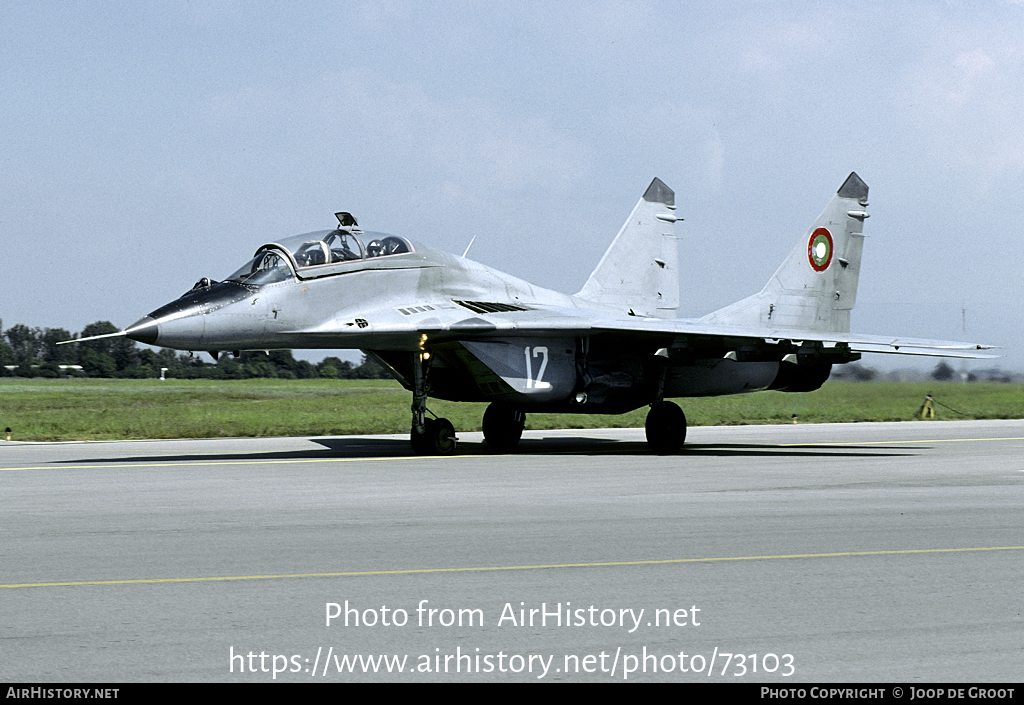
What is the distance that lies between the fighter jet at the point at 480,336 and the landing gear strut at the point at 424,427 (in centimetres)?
2

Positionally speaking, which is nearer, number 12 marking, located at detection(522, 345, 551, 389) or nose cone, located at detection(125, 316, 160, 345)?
nose cone, located at detection(125, 316, 160, 345)

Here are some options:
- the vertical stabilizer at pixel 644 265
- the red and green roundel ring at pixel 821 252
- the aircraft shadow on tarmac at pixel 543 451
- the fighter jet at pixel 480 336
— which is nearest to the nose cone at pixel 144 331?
the fighter jet at pixel 480 336

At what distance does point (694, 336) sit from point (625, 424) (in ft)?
39.7

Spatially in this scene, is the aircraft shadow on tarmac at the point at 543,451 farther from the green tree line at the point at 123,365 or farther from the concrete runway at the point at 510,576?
the green tree line at the point at 123,365

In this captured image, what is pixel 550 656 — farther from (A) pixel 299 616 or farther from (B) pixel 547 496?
(B) pixel 547 496

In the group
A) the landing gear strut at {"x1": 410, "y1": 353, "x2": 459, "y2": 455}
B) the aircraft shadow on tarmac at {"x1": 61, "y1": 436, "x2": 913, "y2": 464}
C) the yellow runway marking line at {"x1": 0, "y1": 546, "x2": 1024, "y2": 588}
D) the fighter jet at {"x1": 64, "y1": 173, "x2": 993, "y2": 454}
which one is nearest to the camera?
the yellow runway marking line at {"x1": 0, "y1": 546, "x2": 1024, "y2": 588}

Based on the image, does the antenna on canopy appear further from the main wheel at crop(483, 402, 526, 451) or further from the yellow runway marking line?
the yellow runway marking line

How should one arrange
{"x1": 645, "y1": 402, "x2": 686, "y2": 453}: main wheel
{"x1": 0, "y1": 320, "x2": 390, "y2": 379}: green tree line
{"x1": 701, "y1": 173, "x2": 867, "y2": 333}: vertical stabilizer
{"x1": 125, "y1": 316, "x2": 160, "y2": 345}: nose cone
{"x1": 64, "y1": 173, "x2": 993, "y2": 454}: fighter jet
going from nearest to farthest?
{"x1": 125, "y1": 316, "x2": 160, "y2": 345}: nose cone < {"x1": 64, "y1": 173, "x2": 993, "y2": 454}: fighter jet < {"x1": 645, "y1": 402, "x2": 686, "y2": 453}: main wheel < {"x1": 701, "y1": 173, "x2": 867, "y2": 333}: vertical stabilizer < {"x1": 0, "y1": 320, "x2": 390, "y2": 379}: green tree line

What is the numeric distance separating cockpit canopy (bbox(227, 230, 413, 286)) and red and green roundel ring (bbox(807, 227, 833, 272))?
9.76 metres

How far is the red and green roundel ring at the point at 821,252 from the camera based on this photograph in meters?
22.2

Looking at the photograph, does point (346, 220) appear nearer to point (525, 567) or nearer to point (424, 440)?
point (424, 440)

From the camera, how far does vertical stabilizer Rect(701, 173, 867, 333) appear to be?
869 inches

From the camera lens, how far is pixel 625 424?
29578 mm

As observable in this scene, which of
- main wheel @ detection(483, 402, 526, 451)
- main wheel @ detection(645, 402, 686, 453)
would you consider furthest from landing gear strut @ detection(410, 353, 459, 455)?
main wheel @ detection(645, 402, 686, 453)
